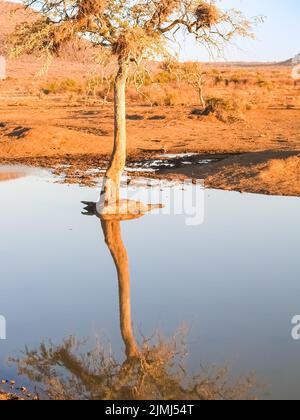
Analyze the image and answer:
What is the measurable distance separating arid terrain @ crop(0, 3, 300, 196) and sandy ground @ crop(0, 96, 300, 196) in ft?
0.08

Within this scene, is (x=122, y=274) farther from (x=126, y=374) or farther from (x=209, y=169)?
(x=209, y=169)

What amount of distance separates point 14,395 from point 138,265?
137 inches

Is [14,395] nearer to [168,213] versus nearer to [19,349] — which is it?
[19,349]

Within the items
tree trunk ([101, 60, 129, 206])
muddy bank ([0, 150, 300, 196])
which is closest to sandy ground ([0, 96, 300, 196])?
muddy bank ([0, 150, 300, 196])

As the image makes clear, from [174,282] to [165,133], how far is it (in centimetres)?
1466

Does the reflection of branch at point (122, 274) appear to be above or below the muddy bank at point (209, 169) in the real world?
below

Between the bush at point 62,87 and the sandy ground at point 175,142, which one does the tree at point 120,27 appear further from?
the bush at point 62,87

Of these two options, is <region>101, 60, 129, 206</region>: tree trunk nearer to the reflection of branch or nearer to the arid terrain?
the arid terrain

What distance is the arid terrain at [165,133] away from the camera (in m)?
13.0

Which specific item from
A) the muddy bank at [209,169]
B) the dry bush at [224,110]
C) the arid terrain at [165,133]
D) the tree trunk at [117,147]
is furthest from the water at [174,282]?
the dry bush at [224,110]

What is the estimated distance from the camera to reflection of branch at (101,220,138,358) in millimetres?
5973

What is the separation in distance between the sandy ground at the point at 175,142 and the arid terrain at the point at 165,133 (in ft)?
0.08

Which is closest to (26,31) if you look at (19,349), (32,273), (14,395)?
(32,273)

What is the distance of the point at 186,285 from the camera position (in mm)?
7441
